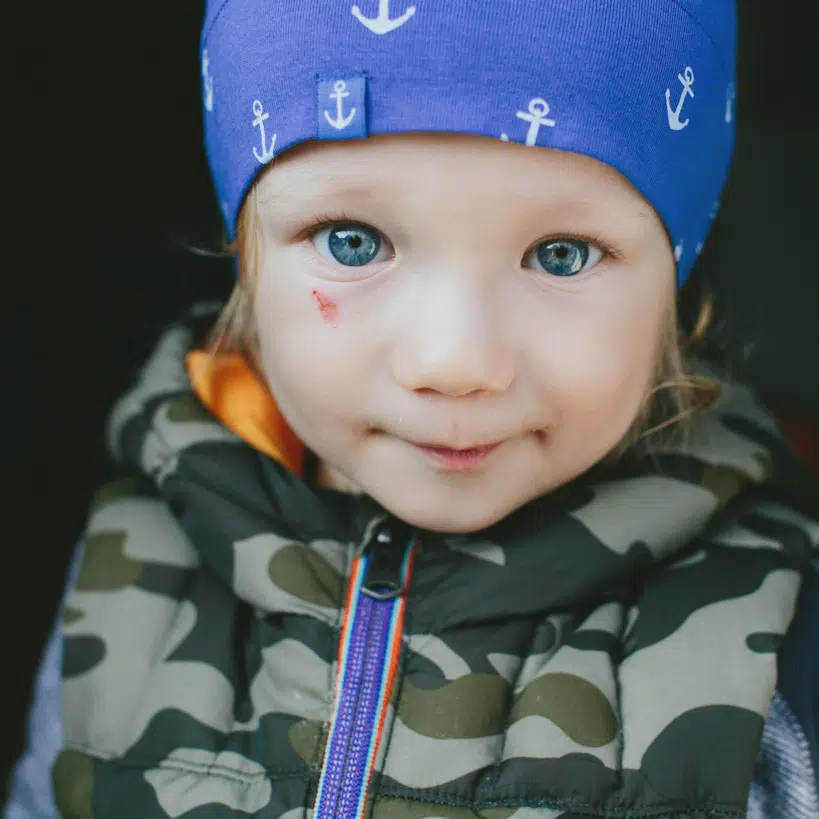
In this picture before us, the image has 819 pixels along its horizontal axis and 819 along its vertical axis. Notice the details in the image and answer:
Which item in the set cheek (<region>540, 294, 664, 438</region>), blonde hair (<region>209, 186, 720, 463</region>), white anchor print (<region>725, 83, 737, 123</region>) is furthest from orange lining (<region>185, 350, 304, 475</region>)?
white anchor print (<region>725, 83, 737, 123</region>)

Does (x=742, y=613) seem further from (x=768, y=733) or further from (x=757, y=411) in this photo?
(x=757, y=411)

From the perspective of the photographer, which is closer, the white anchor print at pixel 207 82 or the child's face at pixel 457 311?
the child's face at pixel 457 311

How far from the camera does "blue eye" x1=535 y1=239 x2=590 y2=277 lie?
91 cm

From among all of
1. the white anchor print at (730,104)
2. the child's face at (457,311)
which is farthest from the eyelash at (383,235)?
the white anchor print at (730,104)

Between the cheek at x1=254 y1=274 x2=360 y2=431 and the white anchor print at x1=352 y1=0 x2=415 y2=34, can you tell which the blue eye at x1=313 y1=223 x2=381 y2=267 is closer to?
the cheek at x1=254 y1=274 x2=360 y2=431

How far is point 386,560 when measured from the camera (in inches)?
41.3

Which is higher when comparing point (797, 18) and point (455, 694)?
point (797, 18)

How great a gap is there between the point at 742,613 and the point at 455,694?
0.29m

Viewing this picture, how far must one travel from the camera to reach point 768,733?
100 centimetres

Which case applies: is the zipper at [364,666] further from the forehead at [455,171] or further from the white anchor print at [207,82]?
the white anchor print at [207,82]

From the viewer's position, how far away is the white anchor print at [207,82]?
1.03 meters

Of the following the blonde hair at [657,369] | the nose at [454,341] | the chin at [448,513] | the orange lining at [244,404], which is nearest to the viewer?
the nose at [454,341]

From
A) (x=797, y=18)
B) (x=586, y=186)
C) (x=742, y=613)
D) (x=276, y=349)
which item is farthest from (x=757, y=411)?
(x=797, y=18)

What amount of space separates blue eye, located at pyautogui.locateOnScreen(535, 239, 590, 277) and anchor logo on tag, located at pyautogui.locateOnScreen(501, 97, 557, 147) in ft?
0.31
